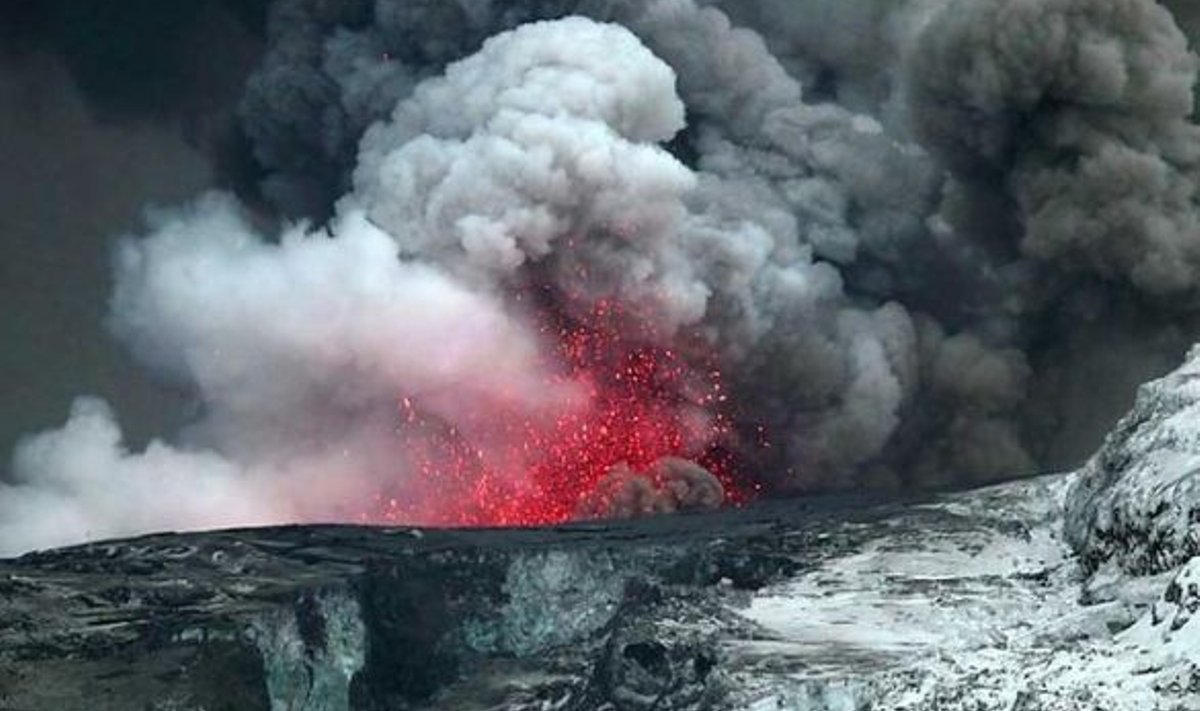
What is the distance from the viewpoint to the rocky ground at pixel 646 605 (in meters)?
53.5

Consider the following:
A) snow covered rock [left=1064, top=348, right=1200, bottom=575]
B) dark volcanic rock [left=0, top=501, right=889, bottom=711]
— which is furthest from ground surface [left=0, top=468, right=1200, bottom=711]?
snow covered rock [left=1064, top=348, right=1200, bottom=575]

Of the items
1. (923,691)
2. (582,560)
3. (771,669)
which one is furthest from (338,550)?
(923,691)

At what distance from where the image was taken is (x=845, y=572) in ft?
216

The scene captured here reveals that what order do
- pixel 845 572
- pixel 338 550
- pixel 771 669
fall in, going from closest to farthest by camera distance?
1. pixel 771 669
2. pixel 845 572
3. pixel 338 550

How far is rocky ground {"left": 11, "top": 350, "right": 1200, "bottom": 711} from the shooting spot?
53.5 m

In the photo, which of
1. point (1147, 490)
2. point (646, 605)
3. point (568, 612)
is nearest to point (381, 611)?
point (568, 612)

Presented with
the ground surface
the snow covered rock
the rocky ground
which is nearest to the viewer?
the snow covered rock

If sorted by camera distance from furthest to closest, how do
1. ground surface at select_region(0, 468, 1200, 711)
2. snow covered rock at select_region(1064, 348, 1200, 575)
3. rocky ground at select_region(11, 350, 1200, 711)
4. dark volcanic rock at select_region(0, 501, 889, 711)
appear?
dark volcanic rock at select_region(0, 501, 889, 711)
ground surface at select_region(0, 468, 1200, 711)
rocky ground at select_region(11, 350, 1200, 711)
snow covered rock at select_region(1064, 348, 1200, 575)

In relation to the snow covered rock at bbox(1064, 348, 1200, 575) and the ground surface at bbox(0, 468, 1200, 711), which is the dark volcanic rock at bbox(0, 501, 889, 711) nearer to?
the ground surface at bbox(0, 468, 1200, 711)

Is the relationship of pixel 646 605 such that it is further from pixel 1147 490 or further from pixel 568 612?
pixel 1147 490

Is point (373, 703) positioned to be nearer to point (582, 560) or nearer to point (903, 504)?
point (582, 560)

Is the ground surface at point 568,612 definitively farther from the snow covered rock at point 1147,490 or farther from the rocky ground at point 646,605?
the snow covered rock at point 1147,490

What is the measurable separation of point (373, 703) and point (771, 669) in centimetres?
1827

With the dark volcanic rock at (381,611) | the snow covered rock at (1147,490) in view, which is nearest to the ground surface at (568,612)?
the dark volcanic rock at (381,611)
